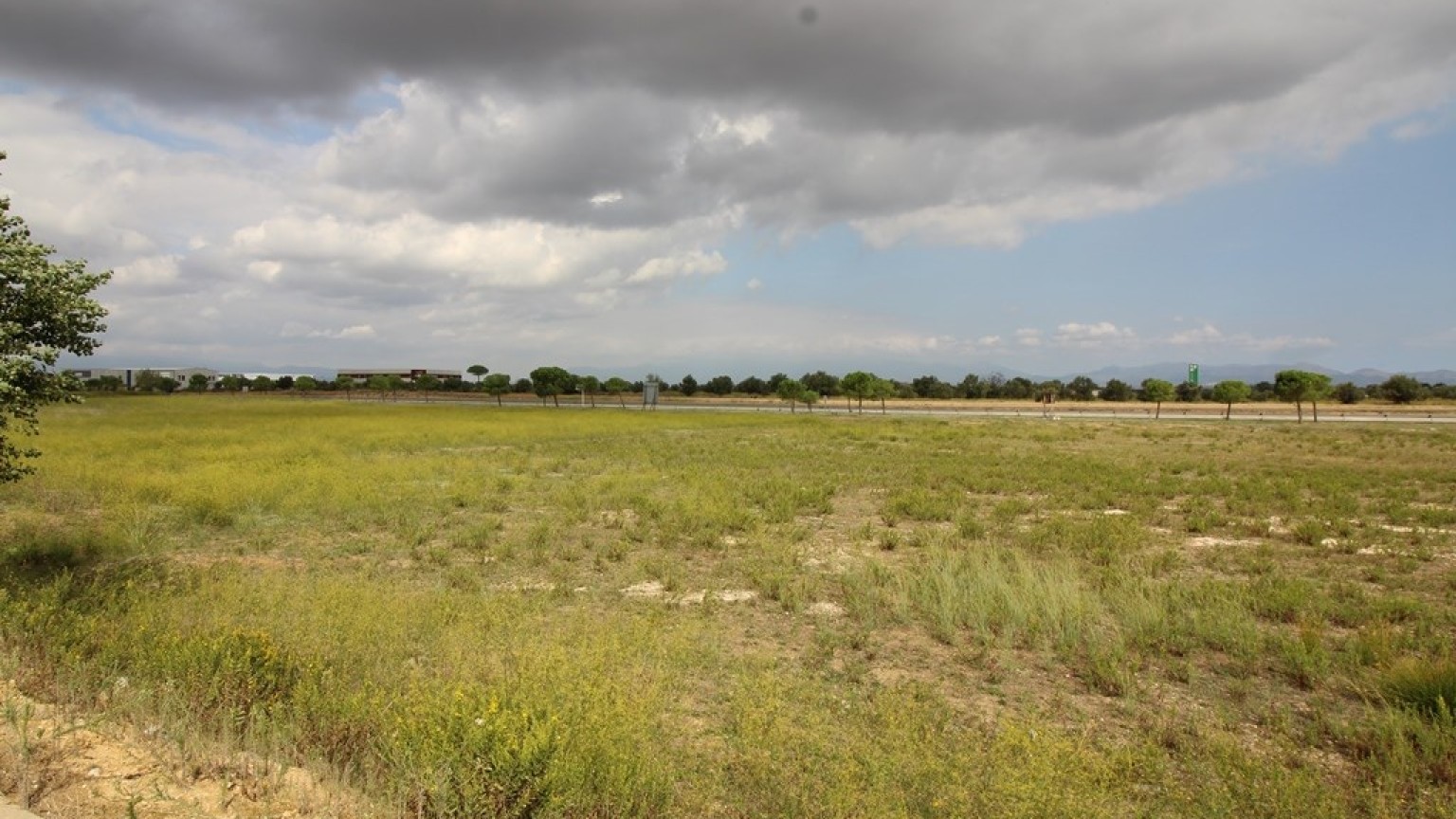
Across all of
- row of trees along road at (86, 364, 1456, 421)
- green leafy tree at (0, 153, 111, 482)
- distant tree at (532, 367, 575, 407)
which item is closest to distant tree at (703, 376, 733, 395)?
row of trees along road at (86, 364, 1456, 421)

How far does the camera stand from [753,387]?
473 feet

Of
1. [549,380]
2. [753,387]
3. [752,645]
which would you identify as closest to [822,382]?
[753,387]

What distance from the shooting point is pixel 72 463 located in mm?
23359

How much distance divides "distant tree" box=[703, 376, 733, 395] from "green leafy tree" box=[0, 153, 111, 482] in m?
135

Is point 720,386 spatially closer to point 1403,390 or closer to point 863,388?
point 863,388

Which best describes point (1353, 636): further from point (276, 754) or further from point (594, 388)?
point (594, 388)

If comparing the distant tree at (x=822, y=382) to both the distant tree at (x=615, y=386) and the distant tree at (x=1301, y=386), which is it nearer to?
the distant tree at (x=615, y=386)

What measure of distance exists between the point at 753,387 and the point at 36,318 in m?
137

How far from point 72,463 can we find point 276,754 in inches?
1001

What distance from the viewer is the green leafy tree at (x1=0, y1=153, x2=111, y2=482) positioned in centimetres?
768

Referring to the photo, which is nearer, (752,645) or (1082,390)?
(752,645)

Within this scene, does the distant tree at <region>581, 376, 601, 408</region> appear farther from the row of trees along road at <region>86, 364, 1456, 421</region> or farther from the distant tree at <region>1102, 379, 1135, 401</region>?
the distant tree at <region>1102, 379, 1135, 401</region>

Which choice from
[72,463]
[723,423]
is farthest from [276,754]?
[723,423]

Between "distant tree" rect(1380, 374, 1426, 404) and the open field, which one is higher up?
"distant tree" rect(1380, 374, 1426, 404)
